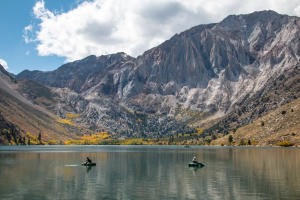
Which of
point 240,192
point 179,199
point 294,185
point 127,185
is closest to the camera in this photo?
point 179,199

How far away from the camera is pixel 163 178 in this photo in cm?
8331

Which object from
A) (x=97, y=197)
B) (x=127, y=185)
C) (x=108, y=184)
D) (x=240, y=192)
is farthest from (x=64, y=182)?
(x=240, y=192)

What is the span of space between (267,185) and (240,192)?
10206 millimetres

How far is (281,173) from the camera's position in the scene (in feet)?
286

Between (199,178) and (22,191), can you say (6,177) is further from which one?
(199,178)

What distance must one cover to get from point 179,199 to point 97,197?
14032mm

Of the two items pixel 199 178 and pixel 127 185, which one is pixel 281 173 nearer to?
pixel 199 178

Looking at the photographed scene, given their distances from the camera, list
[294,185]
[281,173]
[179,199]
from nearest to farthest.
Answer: [179,199] → [294,185] → [281,173]

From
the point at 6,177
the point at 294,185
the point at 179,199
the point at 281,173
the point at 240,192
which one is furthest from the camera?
the point at 281,173

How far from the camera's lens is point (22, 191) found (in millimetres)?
62375

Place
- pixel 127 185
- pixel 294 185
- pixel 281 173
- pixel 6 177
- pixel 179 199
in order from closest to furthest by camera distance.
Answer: pixel 179 199, pixel 294 185, pixel 127 185, pixel 6 177, pixel 281 173

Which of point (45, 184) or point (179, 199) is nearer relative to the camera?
point (179, 199)

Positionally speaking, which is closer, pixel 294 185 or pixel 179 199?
pixel 179 199

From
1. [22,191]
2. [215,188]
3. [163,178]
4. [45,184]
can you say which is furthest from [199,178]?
[22,191]
